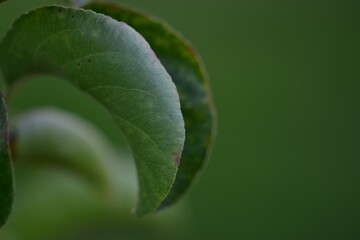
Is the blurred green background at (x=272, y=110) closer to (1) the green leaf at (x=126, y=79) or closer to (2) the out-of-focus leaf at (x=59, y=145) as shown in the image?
(2) the out-of-focus leaf at (x=59, y=145)

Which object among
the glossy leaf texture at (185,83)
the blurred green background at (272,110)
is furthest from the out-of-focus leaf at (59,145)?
Result: the blurred green background at (272,110)

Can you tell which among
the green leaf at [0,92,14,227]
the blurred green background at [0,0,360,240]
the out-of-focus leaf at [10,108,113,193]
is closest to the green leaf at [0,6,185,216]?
the green leaf at [0,92,14,227]

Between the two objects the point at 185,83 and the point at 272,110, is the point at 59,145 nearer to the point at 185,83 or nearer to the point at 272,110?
the point at 185,83

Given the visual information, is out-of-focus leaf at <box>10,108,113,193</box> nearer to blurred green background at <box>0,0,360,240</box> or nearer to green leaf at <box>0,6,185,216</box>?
green leaf at <box>0,6,185,216</box>

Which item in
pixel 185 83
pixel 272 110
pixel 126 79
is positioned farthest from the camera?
pixel 272 110

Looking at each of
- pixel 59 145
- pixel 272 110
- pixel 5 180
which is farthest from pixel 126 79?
pixel 272 110

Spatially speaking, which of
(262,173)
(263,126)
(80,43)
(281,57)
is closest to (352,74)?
(281,57)
